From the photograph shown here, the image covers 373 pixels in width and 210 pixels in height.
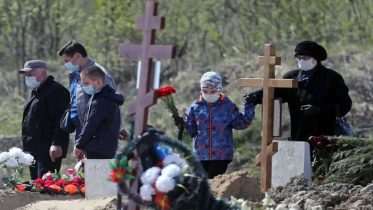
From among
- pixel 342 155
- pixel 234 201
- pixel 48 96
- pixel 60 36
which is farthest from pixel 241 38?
pixel 234 201

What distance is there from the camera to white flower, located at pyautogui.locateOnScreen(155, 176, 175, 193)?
25.2 feet

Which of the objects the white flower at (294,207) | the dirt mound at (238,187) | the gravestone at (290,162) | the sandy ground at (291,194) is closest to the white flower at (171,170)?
the white flower at (294,207)

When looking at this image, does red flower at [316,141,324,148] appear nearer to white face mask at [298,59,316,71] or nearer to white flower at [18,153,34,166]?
white face mask at [298,59,316,71]

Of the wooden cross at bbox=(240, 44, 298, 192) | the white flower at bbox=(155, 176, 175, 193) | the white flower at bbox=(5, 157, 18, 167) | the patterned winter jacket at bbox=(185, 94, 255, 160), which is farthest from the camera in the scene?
the white flower at bbox=(5, 157, 18, 167)

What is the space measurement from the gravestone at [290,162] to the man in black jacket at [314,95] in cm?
80

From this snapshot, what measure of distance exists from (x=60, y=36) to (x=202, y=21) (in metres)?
3.29

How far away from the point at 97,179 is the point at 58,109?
211cm

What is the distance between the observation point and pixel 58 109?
1180 cm

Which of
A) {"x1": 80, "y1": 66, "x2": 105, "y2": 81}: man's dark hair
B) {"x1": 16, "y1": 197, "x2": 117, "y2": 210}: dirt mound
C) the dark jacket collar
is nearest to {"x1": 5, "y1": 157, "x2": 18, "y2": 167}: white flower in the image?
{"x1": 16, "y1": 197, "x2": 117, "y2": 210}: dirt mound

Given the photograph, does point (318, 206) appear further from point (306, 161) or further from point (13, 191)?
point (13, 191)

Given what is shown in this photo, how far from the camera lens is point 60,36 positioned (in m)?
23.4

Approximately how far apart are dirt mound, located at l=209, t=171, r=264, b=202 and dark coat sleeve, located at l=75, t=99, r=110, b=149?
1.86 meters

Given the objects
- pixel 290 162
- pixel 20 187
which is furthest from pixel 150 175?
pixel 20 187

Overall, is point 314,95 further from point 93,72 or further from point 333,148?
point 93,72
